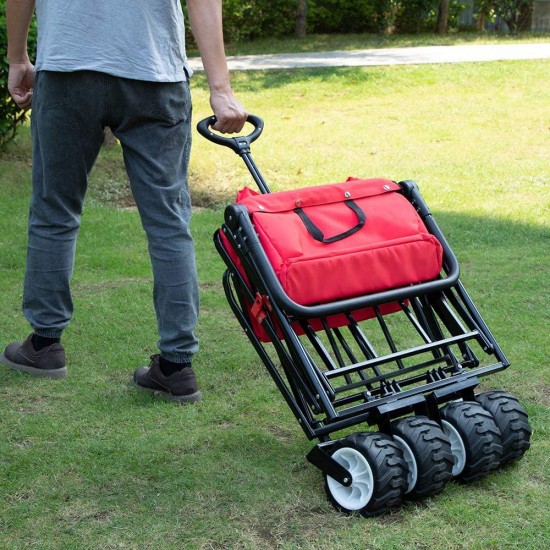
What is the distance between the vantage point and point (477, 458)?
2.89 m

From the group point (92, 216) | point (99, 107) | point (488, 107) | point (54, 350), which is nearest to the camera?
point (99, 107)

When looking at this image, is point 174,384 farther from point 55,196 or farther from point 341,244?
point 341,244

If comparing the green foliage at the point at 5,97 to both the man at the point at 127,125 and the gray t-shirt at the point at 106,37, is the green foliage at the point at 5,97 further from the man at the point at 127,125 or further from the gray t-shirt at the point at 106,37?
the gray t-shirt at the point at 106,37

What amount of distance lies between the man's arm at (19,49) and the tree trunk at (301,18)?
1492cm

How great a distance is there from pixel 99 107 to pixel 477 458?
5.72ft

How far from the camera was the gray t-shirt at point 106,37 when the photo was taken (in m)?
3.33

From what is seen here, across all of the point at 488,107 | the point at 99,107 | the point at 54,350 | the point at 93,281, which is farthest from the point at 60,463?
the point at 488,107

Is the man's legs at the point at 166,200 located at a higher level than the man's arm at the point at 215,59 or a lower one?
lower

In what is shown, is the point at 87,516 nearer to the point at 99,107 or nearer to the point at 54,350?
the point at 54,350

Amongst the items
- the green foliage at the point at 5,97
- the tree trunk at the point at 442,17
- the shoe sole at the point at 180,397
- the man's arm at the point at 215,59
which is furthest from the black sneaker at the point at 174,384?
the tree trunk at the point at 442,17

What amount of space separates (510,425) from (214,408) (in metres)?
1.13

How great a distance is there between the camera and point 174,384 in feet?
11.9

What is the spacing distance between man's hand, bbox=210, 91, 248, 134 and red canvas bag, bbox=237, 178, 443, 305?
0.90ft

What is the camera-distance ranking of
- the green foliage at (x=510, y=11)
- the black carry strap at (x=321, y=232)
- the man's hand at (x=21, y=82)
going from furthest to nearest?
the green foliage at (x=510, y=11), the man's hand at (x=21, y=82), the black carry strap at (x=321, y=232)
